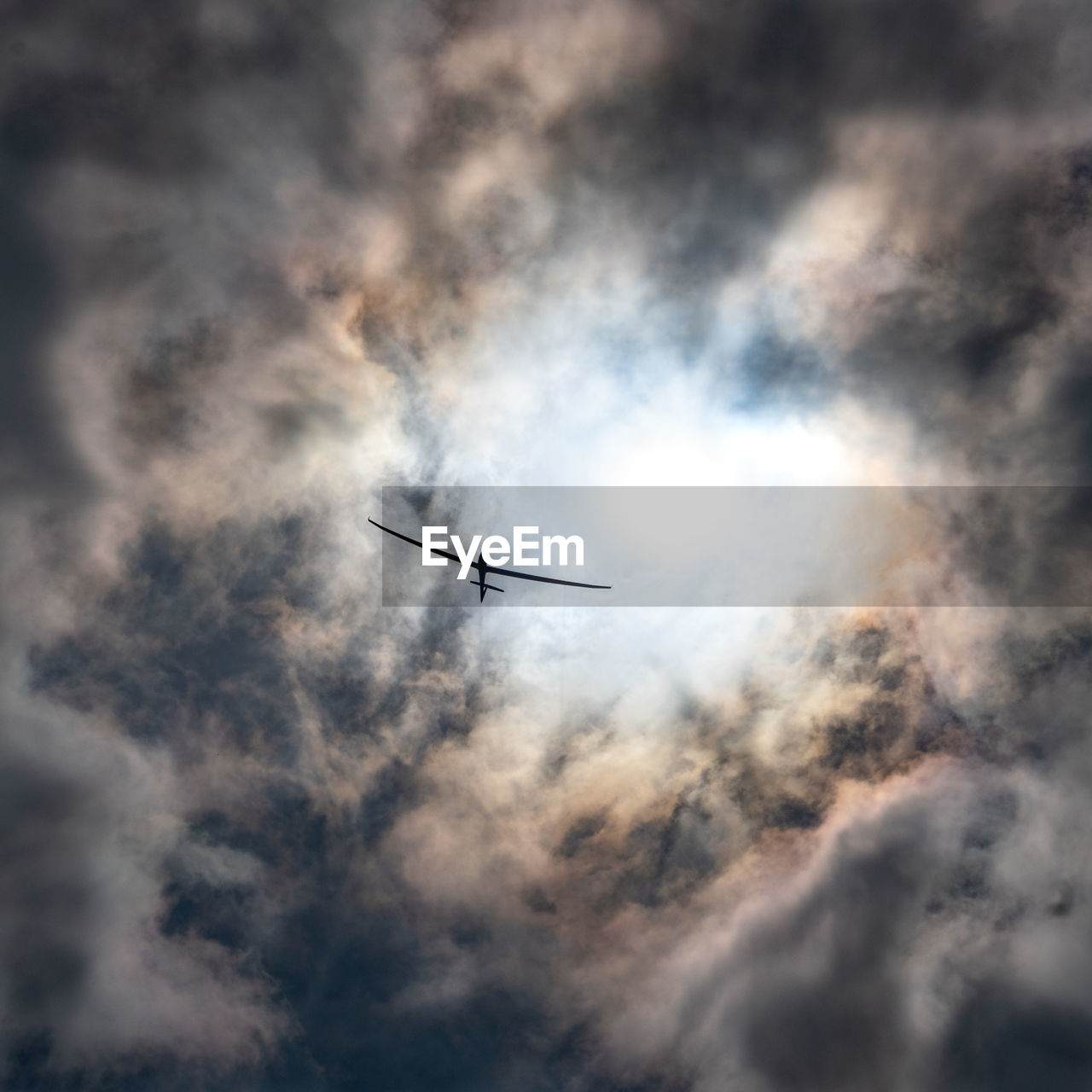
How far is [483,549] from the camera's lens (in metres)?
108

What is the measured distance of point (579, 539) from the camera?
109m

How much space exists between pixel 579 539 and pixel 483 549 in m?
18.3
